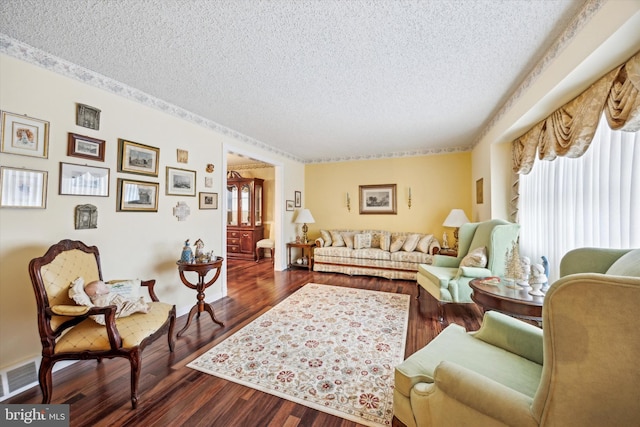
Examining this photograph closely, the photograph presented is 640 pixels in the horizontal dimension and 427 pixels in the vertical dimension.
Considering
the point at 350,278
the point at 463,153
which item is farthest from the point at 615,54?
the point at 350,278

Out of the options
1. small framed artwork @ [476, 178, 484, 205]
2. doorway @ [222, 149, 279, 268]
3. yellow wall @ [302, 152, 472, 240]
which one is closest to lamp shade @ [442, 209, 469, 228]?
small framed artwork @ [476, 178, 484, 205]

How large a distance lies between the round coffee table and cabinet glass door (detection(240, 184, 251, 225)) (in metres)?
5.25

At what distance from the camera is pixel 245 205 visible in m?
6.24

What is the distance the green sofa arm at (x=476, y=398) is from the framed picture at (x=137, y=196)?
9.67 feet

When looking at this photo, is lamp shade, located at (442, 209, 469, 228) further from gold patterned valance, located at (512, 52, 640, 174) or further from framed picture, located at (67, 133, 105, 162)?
framed picture, located at (67, 133, 105, 162)

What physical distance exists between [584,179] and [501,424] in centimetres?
234

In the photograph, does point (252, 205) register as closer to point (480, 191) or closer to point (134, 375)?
point (134, 375)

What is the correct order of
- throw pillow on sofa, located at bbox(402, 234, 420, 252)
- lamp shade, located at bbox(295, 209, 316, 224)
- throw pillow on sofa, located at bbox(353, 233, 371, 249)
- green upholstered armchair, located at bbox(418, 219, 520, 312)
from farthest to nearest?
lamp shade, located at bbox(295, 209, 316, 224)
throw pillow on sofa, located at bbox(353, 233, 371, 249)
throw pillow on sofa, located at bbox(402, 234, 420, 252)
green upholstered armchair, located at bbox(418, 219, 520, 312)

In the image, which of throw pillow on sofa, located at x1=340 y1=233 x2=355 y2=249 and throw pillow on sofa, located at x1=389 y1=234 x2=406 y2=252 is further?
throw pillow on sofa, located at x1=340 y1=233 x2=355 y2=249

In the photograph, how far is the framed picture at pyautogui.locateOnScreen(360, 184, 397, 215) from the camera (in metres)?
5.28

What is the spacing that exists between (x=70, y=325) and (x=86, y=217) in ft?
3.13

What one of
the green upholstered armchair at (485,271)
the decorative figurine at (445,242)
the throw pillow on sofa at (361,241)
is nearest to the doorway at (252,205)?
the throw pillow on sofa at (361,241)

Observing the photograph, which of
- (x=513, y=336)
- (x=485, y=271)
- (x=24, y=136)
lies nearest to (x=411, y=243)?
(x=485, y=271)

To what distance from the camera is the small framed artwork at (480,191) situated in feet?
12.6
